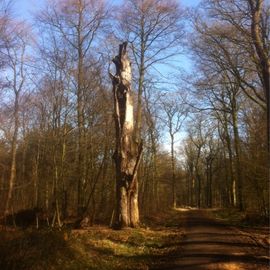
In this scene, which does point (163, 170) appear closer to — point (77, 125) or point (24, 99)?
point (24, 99)

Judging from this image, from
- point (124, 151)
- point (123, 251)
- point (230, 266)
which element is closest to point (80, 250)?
point (123, 251)

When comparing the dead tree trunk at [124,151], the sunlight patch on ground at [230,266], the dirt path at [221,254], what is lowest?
the sunlight patch on ground at [230,266]

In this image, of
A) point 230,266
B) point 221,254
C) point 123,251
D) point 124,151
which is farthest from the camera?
point 124,151

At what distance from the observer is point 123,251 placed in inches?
459

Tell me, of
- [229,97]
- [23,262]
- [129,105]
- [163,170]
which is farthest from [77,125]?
[163,170]

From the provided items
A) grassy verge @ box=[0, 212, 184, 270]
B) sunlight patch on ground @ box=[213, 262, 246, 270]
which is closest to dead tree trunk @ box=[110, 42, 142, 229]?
grassy verge @ box=[0, 212, 184, 270]

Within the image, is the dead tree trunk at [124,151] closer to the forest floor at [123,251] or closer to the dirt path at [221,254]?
the forest floor at [123,251]

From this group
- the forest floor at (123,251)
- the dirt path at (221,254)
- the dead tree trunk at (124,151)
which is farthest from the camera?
the dead tree trunk at (124,151)

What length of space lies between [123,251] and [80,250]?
72.0 inches

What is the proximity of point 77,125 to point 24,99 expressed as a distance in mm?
10119

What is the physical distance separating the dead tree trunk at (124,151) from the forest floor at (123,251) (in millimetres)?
2738

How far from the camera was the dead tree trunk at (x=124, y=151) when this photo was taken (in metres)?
17.1

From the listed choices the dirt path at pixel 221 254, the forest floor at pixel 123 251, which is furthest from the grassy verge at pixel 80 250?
the dirt path at pixel 221 254

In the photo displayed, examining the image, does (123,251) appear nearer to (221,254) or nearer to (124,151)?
(221,254)
